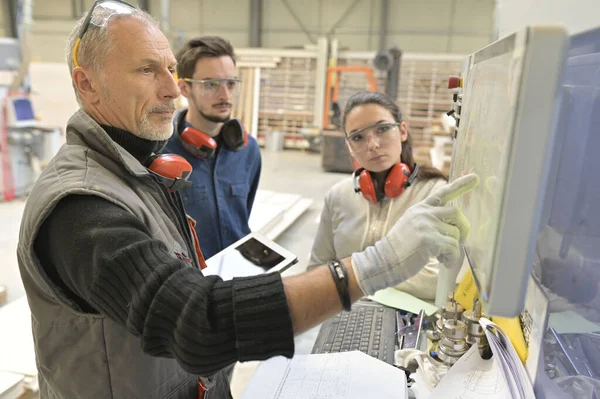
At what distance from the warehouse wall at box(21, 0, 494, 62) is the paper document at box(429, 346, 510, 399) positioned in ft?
41.4

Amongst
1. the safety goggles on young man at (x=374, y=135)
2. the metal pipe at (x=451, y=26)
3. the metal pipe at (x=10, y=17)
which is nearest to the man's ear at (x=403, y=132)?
the safety goggles on young man at (x=374, y=135)

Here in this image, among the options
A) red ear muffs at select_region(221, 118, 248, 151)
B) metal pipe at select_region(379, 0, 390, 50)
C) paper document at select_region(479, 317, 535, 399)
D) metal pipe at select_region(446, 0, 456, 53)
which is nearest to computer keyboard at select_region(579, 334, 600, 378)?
paper document at select_region(479, 317, 535, 399)

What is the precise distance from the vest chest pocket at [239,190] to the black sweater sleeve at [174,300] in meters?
1.60

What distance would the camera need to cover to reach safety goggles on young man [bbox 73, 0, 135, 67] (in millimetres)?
1164

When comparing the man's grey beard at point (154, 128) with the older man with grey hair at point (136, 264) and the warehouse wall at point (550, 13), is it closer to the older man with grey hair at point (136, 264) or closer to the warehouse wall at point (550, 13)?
the older man with grey hair at point (136, 264)

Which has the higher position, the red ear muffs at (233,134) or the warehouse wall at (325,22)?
the warehouse wall at (325,22)

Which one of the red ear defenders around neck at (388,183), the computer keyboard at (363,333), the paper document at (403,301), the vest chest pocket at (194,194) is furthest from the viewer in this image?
the vest chest pocket at (194,194)

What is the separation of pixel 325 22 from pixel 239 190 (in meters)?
12.0

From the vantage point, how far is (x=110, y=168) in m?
1.11

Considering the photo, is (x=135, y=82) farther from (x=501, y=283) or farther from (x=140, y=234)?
(x=501, y=283)

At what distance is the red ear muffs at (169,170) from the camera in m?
1.28

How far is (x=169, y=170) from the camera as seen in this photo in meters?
1.29

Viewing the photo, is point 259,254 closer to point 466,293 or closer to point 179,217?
point 179,217

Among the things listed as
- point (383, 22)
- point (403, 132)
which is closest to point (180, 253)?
point (403, 132)
